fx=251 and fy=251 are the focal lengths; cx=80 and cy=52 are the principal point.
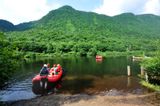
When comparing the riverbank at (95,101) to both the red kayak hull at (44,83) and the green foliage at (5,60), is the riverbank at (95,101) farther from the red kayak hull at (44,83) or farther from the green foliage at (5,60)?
the red kayak hull at (44,83)

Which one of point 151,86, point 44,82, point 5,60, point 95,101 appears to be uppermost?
point 5,60

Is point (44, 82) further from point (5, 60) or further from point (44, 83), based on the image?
point (5, 60)

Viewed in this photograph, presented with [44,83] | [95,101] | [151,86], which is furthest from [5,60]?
[151,86]

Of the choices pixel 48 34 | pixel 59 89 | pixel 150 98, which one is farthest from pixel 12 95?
pixel 48 34

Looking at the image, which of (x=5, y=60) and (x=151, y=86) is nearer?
(x=5, y=60)

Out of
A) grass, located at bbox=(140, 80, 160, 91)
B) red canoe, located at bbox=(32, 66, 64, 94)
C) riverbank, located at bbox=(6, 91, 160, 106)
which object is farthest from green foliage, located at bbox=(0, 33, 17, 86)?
grass, located at bbox=(140, 80, 160, 91)

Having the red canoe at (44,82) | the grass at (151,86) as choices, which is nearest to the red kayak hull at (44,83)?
the red canoe at (44,82)

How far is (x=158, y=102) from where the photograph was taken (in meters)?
21.3

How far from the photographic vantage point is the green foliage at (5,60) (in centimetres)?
2153

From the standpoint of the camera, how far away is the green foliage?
21527mm

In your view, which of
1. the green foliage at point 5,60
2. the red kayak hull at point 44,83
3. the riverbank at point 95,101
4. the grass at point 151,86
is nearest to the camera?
the riverbank at point 95,101

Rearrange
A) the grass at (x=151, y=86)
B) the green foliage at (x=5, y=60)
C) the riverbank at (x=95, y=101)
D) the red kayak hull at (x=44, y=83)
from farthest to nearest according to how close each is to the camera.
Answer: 1. the red kayak hull at (x=44, y=83)
2. the grass at (x=151, y=86)
3. the green foliage at (x=5, y=60)
4. the riverbank at (x=95, y=101)

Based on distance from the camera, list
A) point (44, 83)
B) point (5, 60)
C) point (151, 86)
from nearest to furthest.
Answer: point (5, 60)
point (151, 86)
point (44, 83)

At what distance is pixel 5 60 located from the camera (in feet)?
71.9
